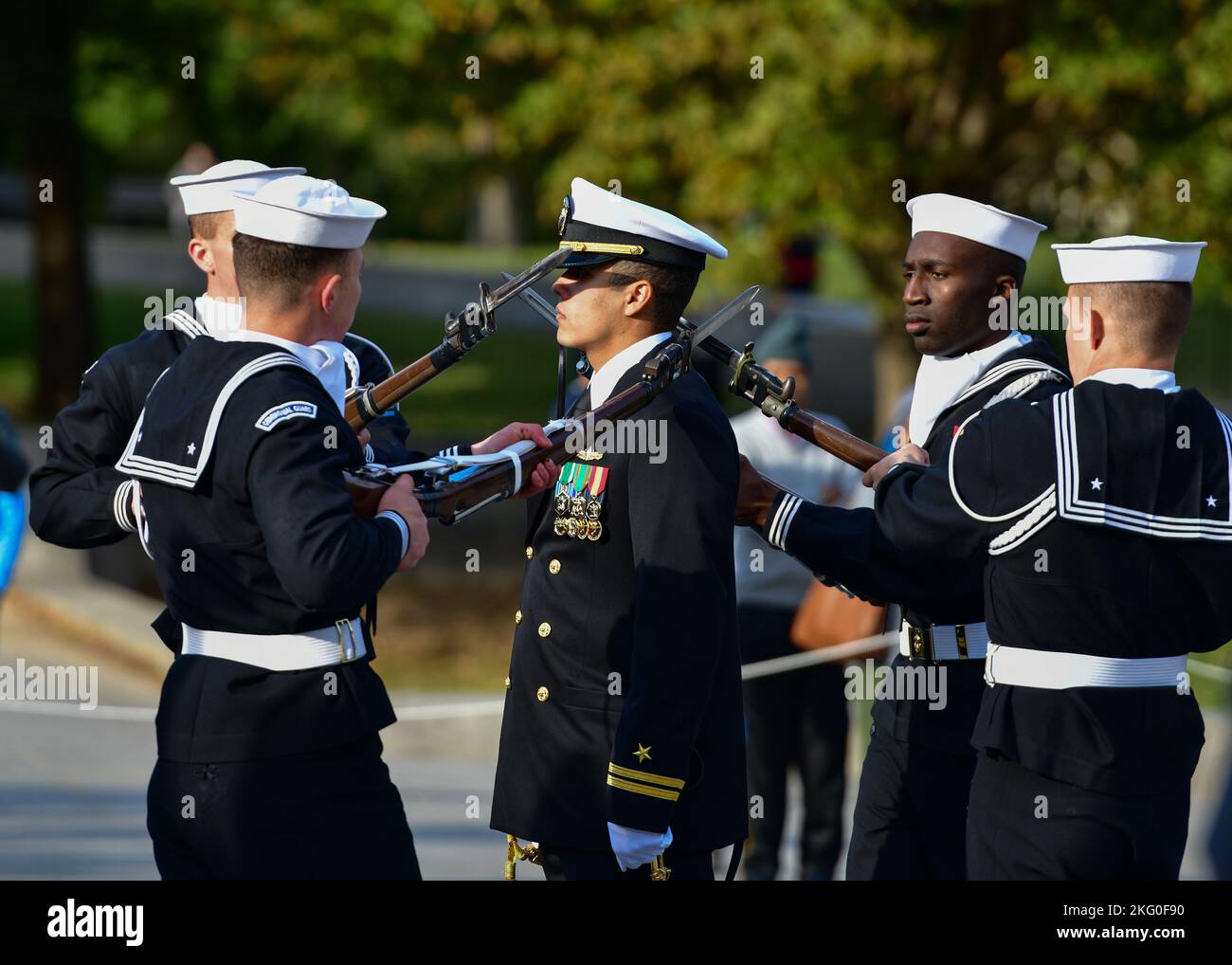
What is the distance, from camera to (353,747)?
3.73m

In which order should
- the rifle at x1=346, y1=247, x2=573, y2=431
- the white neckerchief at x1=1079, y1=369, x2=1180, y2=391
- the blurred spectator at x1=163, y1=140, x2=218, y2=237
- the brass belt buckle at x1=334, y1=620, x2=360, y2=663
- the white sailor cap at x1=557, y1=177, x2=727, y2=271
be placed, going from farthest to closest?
1. the blurred spectator at x1=163, y1=140, x2=218, y2=237
2. the rifle at x1=346, y1=247, x2=573, y2=431
3. the white sailor cap at x1=557, y1=177, x2=727, y2=271
4. the white neckerchief at x1=1079, y1=369, x2=1180, y2=391
5. the brass belt buckle at x1=334, y1=620, x2=360, y2=663

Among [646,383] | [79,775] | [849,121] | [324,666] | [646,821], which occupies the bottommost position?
[79,775]

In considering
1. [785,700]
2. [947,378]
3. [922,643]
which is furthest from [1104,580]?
[785,700]

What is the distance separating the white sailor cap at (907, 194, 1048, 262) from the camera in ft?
15.4

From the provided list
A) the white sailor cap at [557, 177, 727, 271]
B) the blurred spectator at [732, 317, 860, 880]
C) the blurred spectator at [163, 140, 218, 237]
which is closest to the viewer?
the white sailor cap at [557, 177, 727, 271]

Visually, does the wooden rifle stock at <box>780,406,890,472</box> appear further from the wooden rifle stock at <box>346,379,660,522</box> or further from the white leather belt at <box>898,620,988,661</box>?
the wooden rifle stock at <box>346,379,660,522</box>

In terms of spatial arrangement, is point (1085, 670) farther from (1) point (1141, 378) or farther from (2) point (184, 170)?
(2) point (184, 170)

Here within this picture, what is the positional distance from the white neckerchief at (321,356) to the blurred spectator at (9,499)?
2.19 meters

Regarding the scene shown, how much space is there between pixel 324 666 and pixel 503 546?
11.2m

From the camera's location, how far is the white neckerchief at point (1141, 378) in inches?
154

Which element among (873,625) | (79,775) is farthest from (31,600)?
(873,625)

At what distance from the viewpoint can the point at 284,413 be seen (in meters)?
3.48

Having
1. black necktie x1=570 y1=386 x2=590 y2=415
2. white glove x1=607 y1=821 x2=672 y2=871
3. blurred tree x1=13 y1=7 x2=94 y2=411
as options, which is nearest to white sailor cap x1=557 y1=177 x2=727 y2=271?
black necktie x1=570 y1=386 x2=590 y2=415

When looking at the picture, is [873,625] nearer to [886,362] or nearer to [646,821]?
[646,821]
